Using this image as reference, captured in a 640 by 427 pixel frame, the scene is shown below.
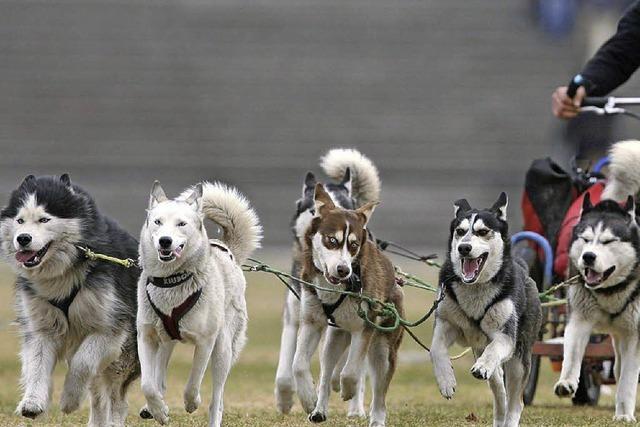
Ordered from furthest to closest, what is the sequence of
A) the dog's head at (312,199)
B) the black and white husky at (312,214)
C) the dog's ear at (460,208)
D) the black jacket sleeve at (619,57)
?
the black jacket sleeve at (619,57), the dog's head at (312,199), the black and white husky at (312,214), the dog's ear at (460,208)

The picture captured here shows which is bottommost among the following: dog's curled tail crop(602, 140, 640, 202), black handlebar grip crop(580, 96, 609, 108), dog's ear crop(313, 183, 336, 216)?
dog's ear crop(313, 183, 336, 216)

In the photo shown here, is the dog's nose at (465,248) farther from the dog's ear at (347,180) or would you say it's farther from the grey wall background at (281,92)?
the grey wall background at (281,92)

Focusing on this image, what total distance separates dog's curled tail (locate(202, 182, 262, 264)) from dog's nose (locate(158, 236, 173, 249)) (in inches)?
46.0

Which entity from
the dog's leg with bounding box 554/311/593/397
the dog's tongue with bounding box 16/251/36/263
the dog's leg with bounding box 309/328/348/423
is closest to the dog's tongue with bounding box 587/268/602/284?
the dog's leg with bounding box 554/311/593/397

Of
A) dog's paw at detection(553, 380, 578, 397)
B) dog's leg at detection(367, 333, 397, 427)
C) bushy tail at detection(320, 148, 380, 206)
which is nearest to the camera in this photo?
dog's paw at detection(553, 380, 578, 397)

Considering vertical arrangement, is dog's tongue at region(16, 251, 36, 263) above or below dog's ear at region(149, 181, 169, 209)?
below

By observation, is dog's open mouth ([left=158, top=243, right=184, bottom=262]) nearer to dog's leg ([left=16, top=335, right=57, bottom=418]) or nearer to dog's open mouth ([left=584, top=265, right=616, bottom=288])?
dog's leg ([left=16, top=335, right=57, bottom=418])

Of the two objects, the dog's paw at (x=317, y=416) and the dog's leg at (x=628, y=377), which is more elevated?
the dog's leg at (x=628, y=377)

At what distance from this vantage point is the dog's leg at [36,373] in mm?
7199

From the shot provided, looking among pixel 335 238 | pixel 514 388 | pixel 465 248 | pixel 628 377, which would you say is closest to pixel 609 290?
pixel 628 377

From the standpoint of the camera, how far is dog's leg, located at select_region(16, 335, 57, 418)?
7.20 m

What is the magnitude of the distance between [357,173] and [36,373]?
3272 mm

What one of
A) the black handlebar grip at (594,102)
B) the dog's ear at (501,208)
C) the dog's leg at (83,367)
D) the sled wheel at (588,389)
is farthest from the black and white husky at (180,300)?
the sled wheel at (588,389)

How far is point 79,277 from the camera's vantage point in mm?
7582
